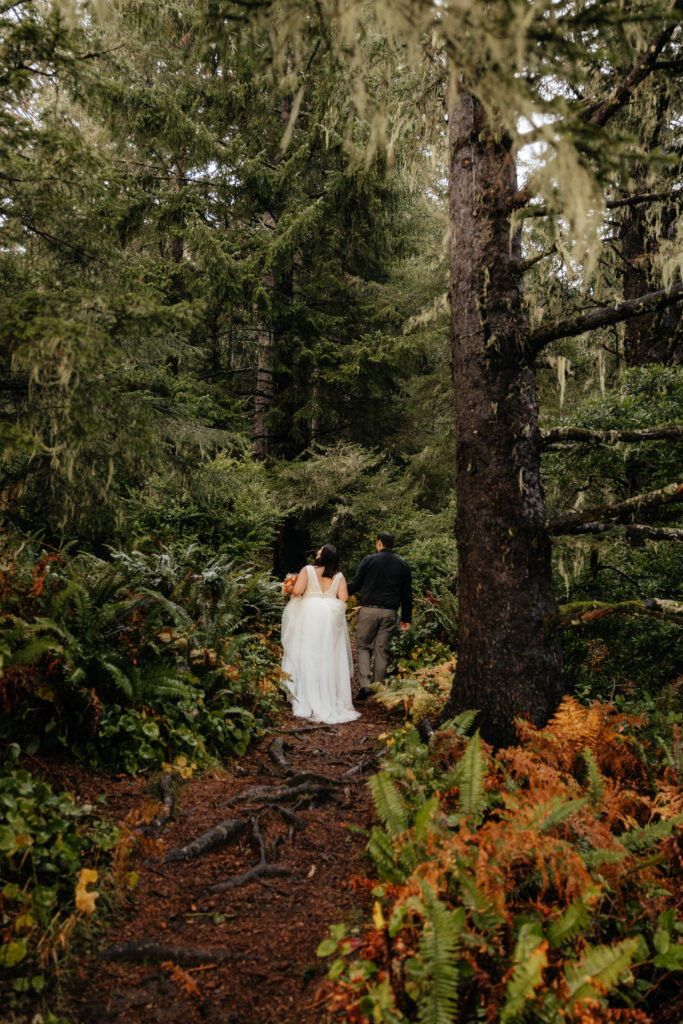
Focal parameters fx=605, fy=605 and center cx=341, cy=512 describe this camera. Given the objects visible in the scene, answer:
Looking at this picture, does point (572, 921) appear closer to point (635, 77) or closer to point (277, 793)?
point (277, 793)

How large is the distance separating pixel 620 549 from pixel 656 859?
3847 mm

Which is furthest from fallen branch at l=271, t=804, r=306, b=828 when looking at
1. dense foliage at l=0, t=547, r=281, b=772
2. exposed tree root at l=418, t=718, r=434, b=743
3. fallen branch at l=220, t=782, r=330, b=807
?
exposed tree root at l=418, t=718, r=434, b=743

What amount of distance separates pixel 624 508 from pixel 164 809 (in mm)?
4195

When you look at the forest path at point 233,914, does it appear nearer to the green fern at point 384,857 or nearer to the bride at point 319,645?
the green fern at point 384,857

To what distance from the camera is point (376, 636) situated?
8688 mm

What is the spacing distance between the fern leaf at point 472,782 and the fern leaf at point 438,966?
0.97m

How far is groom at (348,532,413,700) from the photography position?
8.52 metres

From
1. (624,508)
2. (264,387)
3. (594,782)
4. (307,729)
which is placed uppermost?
(264,387)

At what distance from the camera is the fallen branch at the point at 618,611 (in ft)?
15.8

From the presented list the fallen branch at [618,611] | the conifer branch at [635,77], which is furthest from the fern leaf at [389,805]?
the conifer branch at [635,77]

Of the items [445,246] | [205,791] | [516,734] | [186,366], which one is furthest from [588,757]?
[186,366]

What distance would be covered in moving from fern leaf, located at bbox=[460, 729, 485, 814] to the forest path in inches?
34.0

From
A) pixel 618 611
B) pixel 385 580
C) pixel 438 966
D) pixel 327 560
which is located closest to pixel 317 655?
pixel 327 560

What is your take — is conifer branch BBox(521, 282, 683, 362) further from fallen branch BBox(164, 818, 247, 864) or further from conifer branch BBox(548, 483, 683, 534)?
fallen branch BBox(164, 818, 247, 864)
